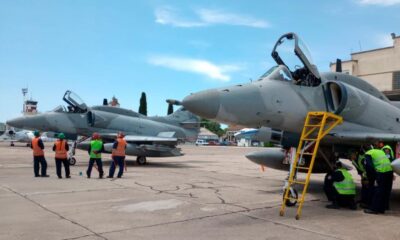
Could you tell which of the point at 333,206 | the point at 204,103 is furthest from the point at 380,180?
the point at 204,103

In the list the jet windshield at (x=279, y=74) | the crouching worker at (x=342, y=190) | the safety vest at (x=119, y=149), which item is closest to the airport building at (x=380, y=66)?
the safety vest at (x=119, y=149)

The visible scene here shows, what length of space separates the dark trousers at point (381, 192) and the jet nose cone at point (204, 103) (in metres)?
3.25

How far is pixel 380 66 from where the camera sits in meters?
43.4

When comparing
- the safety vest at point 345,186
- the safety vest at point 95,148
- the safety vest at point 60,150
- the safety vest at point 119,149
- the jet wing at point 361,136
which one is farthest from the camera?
the safety vest at point 119,149

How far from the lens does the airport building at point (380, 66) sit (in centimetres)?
4191

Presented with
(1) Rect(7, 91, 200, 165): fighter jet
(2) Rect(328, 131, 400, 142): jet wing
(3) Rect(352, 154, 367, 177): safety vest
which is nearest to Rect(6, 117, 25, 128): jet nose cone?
(1) Rect(7, 91, 200, 165): fighter jet

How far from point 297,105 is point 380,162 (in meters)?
1.93

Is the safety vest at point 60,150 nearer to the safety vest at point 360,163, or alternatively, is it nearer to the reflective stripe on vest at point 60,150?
the reflective stripe on vest at point 60,150

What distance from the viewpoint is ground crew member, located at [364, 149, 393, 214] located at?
6801mm

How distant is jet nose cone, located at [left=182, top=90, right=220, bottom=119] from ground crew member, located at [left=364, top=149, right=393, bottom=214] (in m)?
3.11

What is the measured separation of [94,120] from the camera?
17.4 m

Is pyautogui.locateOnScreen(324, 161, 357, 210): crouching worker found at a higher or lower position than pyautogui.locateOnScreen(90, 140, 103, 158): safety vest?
lower

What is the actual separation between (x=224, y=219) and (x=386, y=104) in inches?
232

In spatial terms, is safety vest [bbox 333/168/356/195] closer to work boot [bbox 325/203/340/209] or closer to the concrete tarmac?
work boot [bbox 325/203/340/209]
